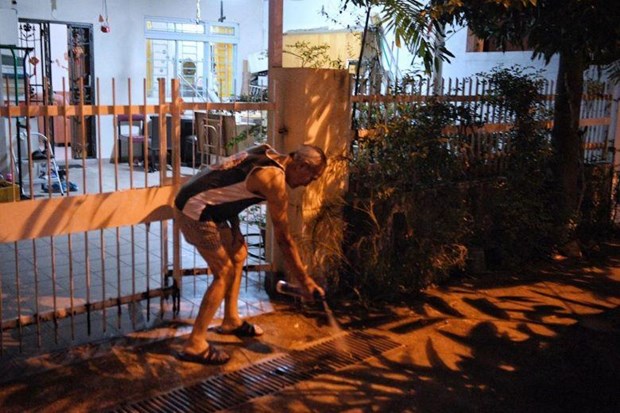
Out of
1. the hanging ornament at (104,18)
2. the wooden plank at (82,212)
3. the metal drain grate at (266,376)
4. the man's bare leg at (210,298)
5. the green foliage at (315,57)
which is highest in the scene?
the hanging ornament at (104,18)

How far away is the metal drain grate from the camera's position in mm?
4234

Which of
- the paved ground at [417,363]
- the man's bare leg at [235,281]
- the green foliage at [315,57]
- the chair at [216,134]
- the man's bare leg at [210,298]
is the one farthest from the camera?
the green foliage at [315,57]

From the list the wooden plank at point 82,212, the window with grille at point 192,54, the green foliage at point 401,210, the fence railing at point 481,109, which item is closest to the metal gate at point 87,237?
the wooden plank at point 82,212

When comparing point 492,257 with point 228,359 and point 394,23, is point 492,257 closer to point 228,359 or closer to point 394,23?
point 394,23

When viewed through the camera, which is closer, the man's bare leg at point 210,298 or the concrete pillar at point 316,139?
the man's bare leg at point 210,298

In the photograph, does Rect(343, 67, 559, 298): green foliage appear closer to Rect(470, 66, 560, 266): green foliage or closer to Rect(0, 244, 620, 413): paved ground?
Rect(470, 66, 560, 266): green foliage

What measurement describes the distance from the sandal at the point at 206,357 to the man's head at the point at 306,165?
1426mm

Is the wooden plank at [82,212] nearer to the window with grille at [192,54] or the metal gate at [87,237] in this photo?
the metal gate at [87,237]

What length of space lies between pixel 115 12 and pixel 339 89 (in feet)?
33.1

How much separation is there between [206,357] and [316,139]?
87.6 inches

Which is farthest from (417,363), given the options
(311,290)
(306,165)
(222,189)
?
(222,189)

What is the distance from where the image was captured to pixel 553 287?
22.9ft

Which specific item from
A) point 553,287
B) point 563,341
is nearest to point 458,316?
point 563,341

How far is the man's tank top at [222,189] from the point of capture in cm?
463
